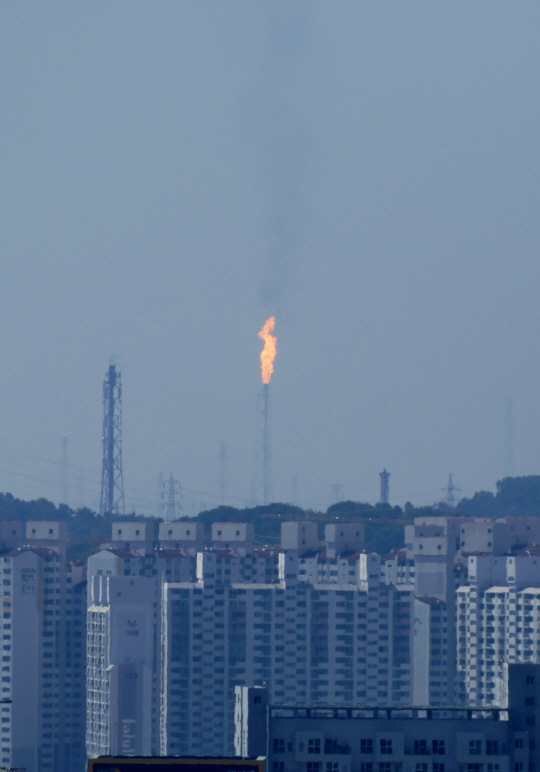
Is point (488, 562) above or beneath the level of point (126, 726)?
above

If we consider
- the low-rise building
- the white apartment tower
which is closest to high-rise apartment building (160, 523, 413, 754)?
the white apartment tower

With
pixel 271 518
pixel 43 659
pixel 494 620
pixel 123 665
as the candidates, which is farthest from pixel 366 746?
pixel 271 518

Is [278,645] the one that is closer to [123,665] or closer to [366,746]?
[123,665]

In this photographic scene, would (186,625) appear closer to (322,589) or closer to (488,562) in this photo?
(322,589)

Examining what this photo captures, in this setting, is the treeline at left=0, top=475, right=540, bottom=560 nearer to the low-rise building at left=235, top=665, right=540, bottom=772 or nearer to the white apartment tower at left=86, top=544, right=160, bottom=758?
the white apartment tower at left=86, top=544, right=160, bottom=758

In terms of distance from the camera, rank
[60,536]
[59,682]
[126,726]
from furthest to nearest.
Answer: [60,536] → [59,682] → [126,726]

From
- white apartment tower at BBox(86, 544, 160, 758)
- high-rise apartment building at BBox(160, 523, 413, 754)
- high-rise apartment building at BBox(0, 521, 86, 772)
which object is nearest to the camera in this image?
high-rise apartment building at BBox(160, 523, 413, 754)

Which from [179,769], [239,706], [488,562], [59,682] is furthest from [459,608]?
[179,769]

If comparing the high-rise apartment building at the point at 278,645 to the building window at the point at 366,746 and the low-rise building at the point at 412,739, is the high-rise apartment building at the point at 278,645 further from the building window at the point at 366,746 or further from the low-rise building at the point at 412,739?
the building window at the point at 366,746

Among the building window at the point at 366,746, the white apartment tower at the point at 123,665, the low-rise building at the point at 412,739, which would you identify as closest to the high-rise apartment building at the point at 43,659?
the white apartment tower at the point at 123,665
